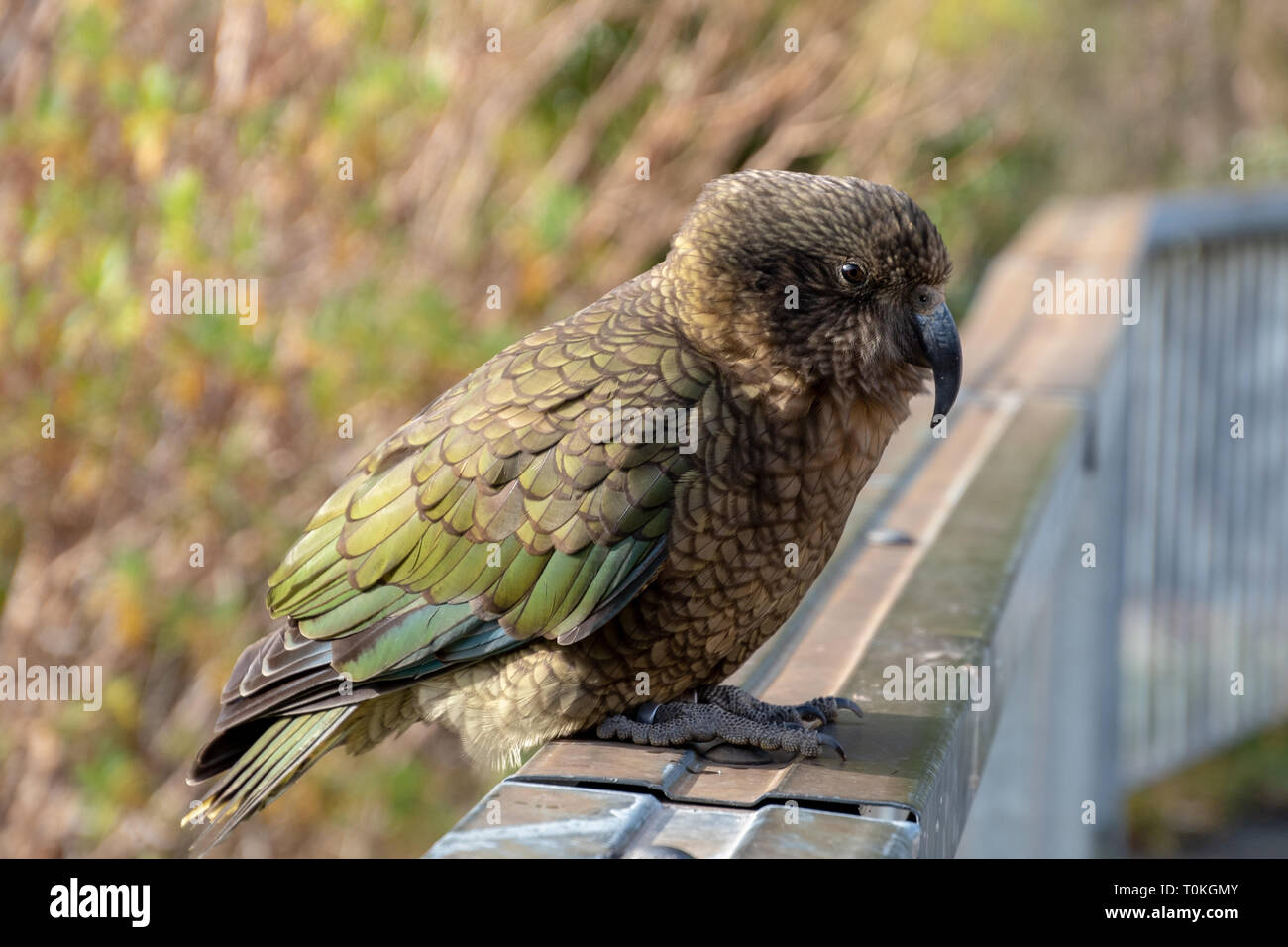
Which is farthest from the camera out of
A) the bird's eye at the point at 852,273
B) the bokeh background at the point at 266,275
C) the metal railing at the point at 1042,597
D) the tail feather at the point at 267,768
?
the bokeh background at the point at 266,275

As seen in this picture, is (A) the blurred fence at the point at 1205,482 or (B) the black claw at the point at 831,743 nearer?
(B) the black claw at the point at 831,743

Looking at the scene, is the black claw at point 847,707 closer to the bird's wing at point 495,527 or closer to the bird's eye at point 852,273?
the bird's wing at point 495,527

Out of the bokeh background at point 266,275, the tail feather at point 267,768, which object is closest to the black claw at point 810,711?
the tail feather at point 267,768

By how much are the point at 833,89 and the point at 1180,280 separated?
2.08 metres

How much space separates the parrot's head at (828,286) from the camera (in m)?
2.60

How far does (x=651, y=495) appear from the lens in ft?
8.30

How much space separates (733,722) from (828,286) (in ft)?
2.63

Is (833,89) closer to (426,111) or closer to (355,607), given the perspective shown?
(426,111)

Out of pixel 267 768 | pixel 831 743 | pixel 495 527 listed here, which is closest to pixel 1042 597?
pixel 831 743

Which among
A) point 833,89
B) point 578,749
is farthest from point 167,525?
point 833,89

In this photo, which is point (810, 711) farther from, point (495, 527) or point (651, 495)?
point (495, 527)

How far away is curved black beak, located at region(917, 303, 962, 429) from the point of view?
2658 millimetres

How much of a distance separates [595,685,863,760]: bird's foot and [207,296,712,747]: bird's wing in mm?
202

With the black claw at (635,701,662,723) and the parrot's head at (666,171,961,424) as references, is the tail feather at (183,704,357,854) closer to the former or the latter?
the black claw at (635,701,662,723)
